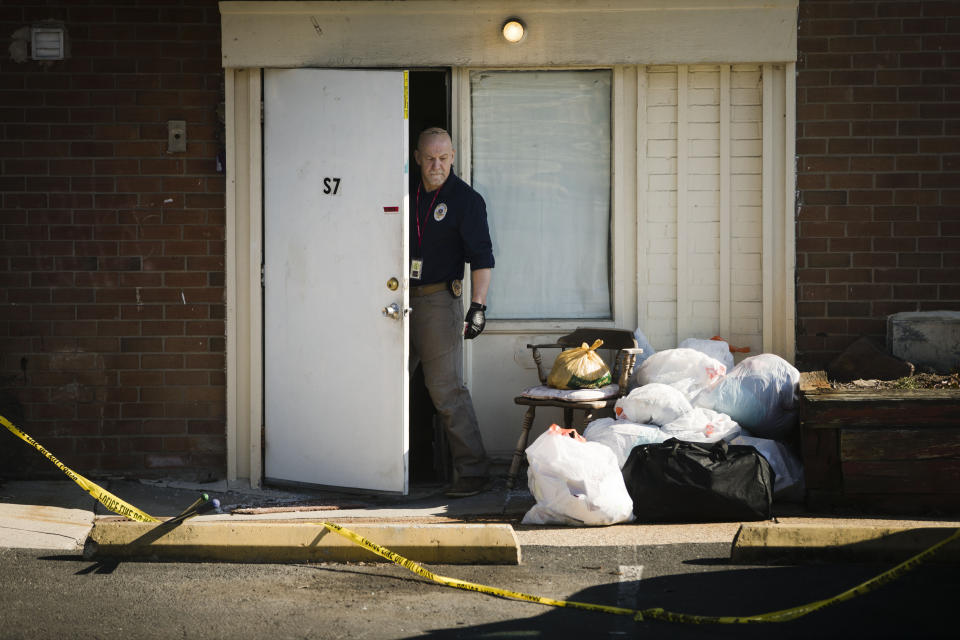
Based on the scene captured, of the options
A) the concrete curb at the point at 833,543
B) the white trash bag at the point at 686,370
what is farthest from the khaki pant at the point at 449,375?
the concrete curb at the point at 833,543

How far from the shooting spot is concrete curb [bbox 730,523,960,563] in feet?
16.4

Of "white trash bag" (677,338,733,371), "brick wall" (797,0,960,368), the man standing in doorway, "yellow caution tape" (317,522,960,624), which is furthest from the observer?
"brick wall" (797,0,960,368)

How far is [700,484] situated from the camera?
5840 millimetres

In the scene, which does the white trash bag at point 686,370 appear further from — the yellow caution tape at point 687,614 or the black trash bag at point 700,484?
the yellow caution tape at point 687,614

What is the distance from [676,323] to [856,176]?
1504 millimetres

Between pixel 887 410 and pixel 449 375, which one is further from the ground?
pixel 449 375

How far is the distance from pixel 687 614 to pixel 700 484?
5.23ft

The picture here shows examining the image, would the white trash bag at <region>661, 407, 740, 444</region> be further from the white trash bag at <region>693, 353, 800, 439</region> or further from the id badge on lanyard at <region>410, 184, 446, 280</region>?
the id badge on lanyard at <region>410, 184, 446, 280</region>

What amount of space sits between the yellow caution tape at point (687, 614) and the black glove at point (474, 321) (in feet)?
6.64

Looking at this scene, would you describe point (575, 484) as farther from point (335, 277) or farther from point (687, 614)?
point (335, 277)

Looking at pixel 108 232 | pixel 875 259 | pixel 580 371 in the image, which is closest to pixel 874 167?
pixel 875 259

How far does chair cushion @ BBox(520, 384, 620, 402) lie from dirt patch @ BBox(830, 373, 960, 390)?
1.30 m

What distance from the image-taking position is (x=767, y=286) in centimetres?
723

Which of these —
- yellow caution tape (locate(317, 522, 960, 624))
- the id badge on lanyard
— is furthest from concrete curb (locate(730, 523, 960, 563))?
the id badge on lanyard
